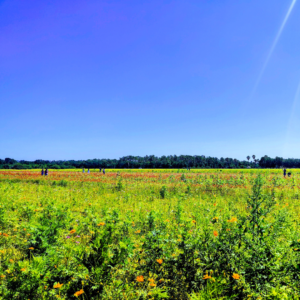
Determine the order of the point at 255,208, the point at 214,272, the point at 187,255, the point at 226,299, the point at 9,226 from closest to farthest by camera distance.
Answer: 1. the point at 226,299
2. the point at 214,272
3. the point at 187,255
4. the point at 255,208
5. the point at 9,226

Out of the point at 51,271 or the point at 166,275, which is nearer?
the point at 51,271

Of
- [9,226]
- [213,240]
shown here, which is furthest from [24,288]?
[9,226]

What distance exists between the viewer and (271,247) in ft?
8.57

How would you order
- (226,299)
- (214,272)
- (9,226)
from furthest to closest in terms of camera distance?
(9,226) < (214,272) < (226,299)

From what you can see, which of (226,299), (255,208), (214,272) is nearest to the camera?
(226,299)

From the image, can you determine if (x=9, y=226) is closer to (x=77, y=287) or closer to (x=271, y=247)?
(x=77, y=287)

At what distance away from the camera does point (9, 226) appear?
568cm

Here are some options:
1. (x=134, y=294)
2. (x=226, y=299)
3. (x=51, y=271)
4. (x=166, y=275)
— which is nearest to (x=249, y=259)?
(x=226, y=299)

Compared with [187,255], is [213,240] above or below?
above

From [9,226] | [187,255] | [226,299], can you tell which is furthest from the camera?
[9,226]

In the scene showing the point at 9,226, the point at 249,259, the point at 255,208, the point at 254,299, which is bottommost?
the point at 9,226

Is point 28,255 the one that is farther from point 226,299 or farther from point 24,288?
point 226,299

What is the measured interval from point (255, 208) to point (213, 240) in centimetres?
121

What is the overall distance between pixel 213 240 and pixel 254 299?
89cm
